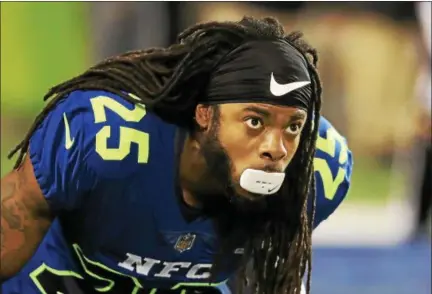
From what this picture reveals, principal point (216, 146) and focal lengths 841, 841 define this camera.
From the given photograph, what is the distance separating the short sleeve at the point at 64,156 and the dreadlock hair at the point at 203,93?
0.04 m

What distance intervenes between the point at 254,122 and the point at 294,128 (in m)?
0.05

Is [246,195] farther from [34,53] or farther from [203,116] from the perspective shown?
[34,53]

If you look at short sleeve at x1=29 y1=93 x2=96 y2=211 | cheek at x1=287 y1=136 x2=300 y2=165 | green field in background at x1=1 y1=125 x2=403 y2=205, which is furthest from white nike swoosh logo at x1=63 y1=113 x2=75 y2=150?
green field in background at x1=1 y1=125 x2=403 y2=205

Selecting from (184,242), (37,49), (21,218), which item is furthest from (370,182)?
(21,218)

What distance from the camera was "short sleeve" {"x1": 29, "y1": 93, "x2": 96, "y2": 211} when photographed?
0.97 meters

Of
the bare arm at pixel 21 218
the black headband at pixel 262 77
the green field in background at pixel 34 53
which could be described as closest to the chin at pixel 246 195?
the black headband at pixel 262 77

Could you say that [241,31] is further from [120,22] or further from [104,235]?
[120,22]

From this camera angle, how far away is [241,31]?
3.17 feet

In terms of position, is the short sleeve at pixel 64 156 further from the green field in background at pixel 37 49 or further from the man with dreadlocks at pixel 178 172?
the green field in background at pixel 37 49

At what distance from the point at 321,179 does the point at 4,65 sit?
1.72 m

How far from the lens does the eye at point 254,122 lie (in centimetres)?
93

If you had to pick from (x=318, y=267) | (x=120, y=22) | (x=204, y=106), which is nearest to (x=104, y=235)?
(x=204, y=106)

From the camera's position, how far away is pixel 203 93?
0.98 meters

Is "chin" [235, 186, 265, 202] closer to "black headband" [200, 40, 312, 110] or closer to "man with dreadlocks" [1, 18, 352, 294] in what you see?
"man with dreadlocks" [1, 18, 352, 294]
